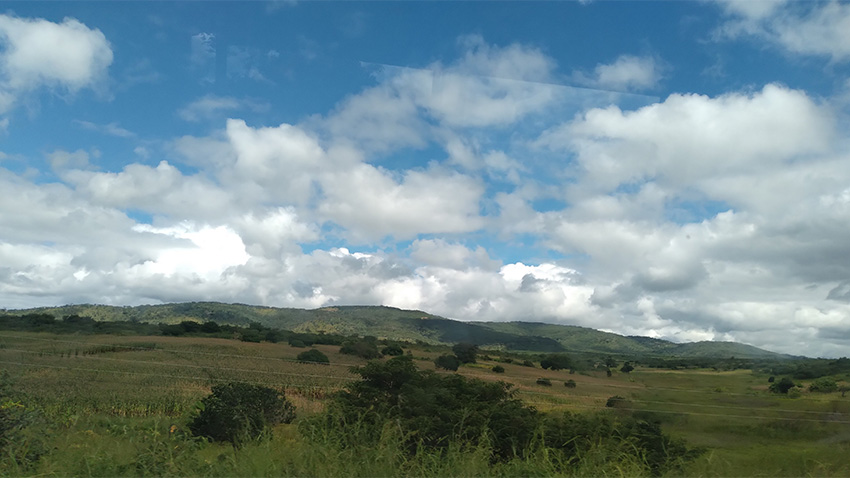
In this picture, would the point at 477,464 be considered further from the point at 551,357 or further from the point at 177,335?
the point at 177,335

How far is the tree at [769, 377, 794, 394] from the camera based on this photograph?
38.7ft

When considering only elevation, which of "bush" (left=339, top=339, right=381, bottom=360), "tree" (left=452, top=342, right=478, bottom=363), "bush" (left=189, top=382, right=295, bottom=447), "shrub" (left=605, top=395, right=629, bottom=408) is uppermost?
"tree" (left=452, top=342, right=478, bottom=363)

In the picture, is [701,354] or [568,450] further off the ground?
[701,354]

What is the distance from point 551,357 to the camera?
14.7m

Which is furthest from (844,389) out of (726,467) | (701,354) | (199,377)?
(199,377)

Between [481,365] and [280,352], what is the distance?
6.38 metres

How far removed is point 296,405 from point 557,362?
6845 millimetres

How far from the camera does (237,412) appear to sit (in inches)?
377

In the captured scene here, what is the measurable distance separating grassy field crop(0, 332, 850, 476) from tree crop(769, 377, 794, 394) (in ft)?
0.51

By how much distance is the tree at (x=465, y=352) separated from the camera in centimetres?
1504

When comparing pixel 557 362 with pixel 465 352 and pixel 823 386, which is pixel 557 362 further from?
pixel 823 386

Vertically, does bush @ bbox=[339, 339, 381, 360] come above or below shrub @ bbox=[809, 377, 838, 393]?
below

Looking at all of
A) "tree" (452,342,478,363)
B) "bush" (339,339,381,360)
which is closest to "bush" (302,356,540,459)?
"tree" (452,342,478,363)

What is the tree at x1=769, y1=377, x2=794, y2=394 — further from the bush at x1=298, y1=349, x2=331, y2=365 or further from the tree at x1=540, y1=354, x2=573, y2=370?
the bush at x1=298, y1=349, x2=331, y2=365
